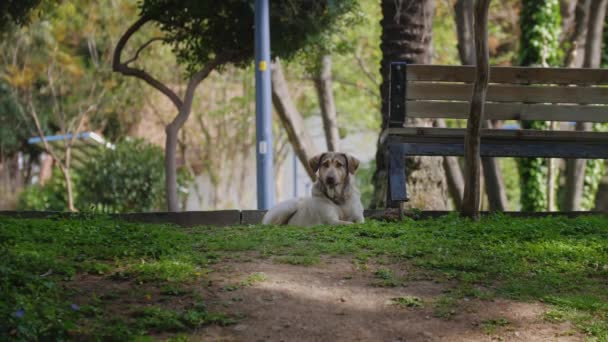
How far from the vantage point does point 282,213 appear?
1014 centimetres

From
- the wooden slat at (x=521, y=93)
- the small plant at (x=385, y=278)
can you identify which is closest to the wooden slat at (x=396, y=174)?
the wooden slat at (x=521, y=93)

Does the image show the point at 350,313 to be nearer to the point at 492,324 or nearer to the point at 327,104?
the point at 492,324

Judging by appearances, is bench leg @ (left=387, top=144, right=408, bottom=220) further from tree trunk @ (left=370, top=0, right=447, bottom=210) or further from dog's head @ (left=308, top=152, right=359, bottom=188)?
tree trunk @ (left=370, top=0, right=447, bottom=210)

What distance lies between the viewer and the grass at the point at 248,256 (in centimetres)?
539

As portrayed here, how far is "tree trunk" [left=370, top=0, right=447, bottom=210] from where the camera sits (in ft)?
47.2

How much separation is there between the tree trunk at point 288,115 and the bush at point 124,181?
20.4 feet

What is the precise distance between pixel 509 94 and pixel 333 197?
249 centimetres

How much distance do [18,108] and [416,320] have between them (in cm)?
2869

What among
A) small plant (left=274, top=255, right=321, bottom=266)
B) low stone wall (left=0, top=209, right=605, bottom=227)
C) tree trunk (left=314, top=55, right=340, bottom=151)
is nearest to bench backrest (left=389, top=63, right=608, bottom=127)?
low stone wall (left=0, top=209, right=605, bottom=227)

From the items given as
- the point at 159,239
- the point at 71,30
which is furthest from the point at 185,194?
the point at 159,239

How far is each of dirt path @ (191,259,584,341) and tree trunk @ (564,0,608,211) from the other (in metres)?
11.9

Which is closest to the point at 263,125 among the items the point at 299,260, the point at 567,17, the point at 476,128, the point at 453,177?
the point at 476,128

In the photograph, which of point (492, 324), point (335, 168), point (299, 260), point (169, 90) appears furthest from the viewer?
point (169, 90)

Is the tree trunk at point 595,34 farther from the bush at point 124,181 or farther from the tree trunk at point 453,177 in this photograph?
the bush at point 124,181
